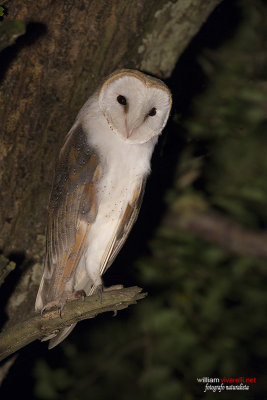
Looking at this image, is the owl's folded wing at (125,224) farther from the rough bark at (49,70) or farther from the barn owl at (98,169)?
the rough bark at (49,70)

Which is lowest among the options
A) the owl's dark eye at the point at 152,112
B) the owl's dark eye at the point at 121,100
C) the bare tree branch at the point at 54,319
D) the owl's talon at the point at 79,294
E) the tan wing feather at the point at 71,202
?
the owl's talon at the point at 79,294

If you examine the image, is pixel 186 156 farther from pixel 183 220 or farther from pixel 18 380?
pixel 18 380

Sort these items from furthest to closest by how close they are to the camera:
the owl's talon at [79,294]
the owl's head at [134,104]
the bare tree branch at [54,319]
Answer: the owl's talon at [79,294], the owl's head at [134,104], the bare tree branch at [54,319]

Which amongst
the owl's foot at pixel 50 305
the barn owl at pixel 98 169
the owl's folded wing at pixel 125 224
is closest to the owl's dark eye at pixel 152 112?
the barn owl at pixel 98 169

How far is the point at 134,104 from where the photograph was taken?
1572mm

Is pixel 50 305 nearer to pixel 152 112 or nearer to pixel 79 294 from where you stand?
pixel 79 294

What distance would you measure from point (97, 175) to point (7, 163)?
0.34m

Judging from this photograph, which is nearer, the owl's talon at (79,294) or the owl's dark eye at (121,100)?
the owl's dark eye at (121,100)

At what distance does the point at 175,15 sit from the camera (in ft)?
Answer: 6.03

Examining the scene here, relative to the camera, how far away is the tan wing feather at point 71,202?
5.25ft

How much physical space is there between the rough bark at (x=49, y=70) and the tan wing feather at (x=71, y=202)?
0.15m

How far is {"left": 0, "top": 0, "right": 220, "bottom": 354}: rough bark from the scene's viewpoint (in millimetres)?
1562

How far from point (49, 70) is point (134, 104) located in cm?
34

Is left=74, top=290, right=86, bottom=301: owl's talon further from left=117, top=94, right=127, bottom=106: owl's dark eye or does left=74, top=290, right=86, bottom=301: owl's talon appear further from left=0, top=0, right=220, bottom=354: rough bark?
left=117, top=94, right=127, bottom=106: owl's dark eye
